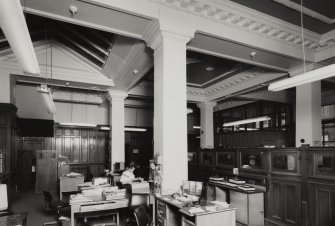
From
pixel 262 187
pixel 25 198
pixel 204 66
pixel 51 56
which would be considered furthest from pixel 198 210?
pixel 25 198

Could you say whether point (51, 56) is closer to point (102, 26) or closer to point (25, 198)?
point (102, 26)

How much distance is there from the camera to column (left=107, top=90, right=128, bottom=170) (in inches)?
395

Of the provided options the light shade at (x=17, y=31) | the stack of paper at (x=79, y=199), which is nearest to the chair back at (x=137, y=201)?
the stack of paper at (x=79, y=199)

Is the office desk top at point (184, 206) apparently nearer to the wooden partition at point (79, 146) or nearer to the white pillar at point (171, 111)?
the white pillar at point (171, 111)

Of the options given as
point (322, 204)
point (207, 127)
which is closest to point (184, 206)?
point (322, 204)

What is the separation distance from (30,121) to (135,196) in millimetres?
8616

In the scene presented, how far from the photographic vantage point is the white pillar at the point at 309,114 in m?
6.89

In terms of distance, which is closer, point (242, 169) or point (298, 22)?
point (298, 22)

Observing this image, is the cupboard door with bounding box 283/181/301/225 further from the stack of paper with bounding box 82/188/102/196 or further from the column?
the column

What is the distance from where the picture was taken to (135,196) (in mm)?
4730

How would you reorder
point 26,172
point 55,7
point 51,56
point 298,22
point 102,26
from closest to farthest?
point 55,7 → point 102,26 → point 298,22 → point 51,56 → point 26,172

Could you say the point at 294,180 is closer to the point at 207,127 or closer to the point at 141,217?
the point at 141,217

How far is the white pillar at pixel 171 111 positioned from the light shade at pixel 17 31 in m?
2.46

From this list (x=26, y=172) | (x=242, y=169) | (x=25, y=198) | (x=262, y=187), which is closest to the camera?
(x=262, y=187)
